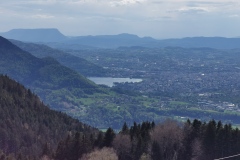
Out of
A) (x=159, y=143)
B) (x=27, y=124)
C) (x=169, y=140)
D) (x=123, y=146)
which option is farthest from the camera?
(x=27, y=124)

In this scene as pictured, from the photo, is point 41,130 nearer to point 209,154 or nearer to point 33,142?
point 33,142

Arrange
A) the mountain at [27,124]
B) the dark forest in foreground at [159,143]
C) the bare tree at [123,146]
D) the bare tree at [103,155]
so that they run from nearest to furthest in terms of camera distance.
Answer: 1. the bare tree at [103,155]
2. the dark forest in foreground at [159,143]
3. the bare tree at [123,146]
4. the mountain at [27,124]

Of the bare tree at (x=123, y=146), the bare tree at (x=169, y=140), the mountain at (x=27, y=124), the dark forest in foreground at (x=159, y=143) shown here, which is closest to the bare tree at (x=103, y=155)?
the dark forest in foreground at (x=159, y=143)

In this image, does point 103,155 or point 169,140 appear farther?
point 169,140

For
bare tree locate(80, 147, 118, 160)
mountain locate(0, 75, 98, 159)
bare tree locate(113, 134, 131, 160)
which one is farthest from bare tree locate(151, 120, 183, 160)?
mountain locate(0, 75, 98, 159)

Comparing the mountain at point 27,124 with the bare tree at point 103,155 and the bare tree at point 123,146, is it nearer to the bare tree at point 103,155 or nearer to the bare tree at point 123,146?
the bare tree at point 123,146

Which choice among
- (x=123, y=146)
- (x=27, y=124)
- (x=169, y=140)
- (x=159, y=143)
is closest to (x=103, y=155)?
(x=123, y=146)

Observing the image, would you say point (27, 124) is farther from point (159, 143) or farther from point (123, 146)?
point (159, 143)

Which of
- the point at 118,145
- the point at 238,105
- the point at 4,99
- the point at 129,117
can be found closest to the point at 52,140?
the point at 4,99
